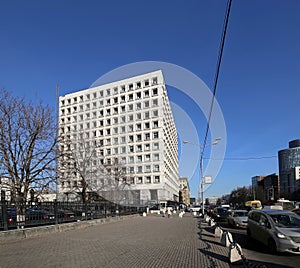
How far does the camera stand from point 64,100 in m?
56.8

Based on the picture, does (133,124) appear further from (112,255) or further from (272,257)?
(272,257)

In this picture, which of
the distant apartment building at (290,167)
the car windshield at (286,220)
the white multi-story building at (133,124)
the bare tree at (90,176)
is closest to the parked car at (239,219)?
the car windshield at (286,220)

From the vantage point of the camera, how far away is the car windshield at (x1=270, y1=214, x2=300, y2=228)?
35.9 ft

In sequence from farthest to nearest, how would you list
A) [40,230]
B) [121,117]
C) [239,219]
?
1. [121,117]
2. [239,219]
3. [40,230]

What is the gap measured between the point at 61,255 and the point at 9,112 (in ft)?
47.6

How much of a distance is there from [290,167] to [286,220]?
95.1 metres

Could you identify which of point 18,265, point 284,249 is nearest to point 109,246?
point 18,265

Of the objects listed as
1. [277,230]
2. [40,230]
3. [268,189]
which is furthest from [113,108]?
[268,189]

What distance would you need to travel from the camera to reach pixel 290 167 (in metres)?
97.8

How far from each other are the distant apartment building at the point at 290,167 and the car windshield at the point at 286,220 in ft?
264

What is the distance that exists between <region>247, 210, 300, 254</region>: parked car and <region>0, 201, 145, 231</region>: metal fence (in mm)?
10900

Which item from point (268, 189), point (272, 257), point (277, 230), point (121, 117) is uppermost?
point (121, 117)

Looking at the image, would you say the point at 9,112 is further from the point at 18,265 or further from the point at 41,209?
the point at 18,265

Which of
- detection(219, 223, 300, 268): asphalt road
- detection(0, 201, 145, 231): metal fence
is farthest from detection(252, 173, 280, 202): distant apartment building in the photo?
detection(219, 223, 300, 268): asphalt road
